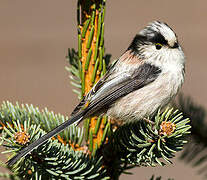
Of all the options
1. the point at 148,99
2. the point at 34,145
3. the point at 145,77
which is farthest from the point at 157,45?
the point at 34,145

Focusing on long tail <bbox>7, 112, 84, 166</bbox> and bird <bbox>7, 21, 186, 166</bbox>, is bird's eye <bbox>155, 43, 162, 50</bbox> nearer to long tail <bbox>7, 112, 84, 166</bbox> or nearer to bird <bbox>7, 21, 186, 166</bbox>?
bird <bbox>7, 21, 186, 166</bbox>

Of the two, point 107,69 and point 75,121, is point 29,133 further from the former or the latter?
point 107,69

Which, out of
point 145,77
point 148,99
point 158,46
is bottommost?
point 148,99

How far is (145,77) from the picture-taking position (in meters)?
1.75

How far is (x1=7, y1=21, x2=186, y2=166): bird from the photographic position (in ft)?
5.48

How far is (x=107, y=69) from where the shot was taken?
1.55 metres

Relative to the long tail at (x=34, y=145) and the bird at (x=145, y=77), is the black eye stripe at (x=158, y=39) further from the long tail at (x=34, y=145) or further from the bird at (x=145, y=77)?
the long tail at (x=34, y=145)

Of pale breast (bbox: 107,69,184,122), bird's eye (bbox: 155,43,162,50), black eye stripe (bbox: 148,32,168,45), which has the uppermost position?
black eye stripe (bbox: 148,32,168,45)

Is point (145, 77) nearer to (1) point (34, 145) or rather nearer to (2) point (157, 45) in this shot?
(2) point (157, 45)

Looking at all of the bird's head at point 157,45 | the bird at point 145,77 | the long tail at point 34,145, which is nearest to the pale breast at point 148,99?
the bird at point 145,77

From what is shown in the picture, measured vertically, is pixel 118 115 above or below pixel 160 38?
below

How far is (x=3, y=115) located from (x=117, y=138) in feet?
1.59

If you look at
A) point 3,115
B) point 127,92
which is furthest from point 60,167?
point 127,92

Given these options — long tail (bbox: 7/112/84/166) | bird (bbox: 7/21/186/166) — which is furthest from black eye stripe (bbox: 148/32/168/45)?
long tail (bbox: 7/112/84/166)
